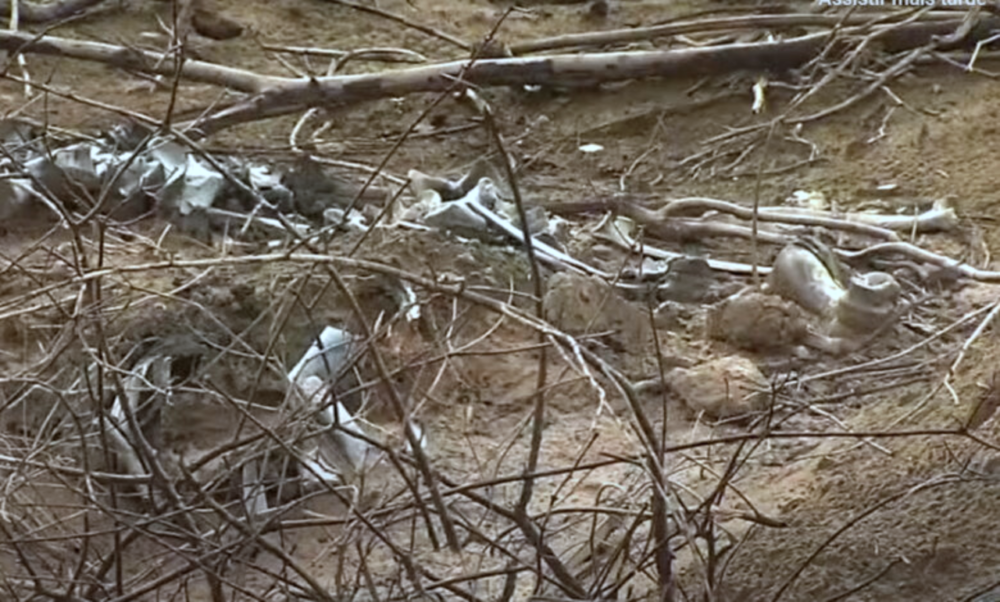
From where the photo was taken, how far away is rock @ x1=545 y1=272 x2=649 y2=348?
11.7 ft

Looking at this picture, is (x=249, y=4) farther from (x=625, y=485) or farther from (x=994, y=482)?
(x=994, y=482)

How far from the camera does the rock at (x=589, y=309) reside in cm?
357

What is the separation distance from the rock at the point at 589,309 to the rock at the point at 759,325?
0.60 feet

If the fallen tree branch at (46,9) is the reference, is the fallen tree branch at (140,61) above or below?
above

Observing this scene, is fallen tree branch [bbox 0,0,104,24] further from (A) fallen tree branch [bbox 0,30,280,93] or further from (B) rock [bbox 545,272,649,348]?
(B) rock [bbox 545,272,649,348]

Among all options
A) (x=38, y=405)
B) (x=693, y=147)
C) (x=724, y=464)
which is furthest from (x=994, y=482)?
(x=693, y=147)

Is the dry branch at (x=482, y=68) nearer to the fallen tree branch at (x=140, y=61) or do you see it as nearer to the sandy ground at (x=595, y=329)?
the fallen tree branch at (x=140, y=61)

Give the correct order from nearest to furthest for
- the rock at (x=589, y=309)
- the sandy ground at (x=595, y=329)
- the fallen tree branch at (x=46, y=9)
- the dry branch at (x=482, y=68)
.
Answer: the sandy ground at (x=595, y=329) → the rock at (x=589, y=309) → the dry branch at (x=482, y=68) → the fallen tree branch at (x=46, y=9)

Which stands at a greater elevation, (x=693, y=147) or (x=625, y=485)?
(x=625, y=485)

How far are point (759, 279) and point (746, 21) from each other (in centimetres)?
150

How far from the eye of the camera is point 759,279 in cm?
388

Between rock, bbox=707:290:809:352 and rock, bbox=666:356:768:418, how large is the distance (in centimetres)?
13

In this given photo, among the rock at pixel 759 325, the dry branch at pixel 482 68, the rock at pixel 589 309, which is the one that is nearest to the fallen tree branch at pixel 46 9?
the dry branch at pixel 482 68

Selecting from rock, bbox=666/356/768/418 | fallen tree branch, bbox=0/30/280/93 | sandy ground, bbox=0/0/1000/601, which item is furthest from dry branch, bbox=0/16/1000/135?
rock, bbox=666/356/768/418
